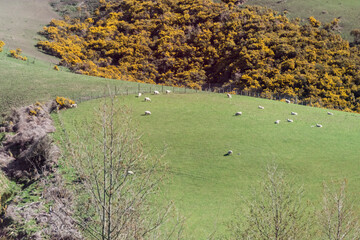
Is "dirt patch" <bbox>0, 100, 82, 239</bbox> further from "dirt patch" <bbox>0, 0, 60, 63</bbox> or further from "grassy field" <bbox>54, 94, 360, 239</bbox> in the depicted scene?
"dirt patch" <bbox>0, 0, 60, 63</bbox>

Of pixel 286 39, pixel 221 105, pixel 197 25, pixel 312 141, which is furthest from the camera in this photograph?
pixel 197 25

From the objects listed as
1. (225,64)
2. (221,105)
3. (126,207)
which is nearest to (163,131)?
(221,105)

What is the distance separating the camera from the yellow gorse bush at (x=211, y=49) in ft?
207

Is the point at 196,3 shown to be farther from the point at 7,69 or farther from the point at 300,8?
the point at 7,69

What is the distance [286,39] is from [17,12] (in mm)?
78461

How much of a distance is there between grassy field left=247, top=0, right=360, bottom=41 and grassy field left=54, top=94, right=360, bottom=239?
46421 millimetres

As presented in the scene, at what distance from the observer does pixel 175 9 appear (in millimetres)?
92188

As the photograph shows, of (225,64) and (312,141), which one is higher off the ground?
(225,64)

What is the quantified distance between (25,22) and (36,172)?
77.5 metres

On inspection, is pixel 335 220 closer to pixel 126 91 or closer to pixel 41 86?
pixel 126 91

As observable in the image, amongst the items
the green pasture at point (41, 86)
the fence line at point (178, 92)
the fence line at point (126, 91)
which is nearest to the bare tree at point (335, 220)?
the fence line at point (178, 92)

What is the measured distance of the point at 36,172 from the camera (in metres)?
28.6

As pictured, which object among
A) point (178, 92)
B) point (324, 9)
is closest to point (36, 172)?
point (178, 92)

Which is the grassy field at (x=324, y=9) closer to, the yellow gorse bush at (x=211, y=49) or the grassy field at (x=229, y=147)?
the yellow gorse bush at (x=211, y=49)
